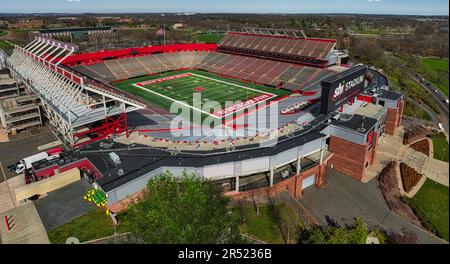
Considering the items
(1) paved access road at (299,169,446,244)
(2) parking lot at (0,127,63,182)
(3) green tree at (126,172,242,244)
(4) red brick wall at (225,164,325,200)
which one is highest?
(3) green tree at (126,172,242,244)

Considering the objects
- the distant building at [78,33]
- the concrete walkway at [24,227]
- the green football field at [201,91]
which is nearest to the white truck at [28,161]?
the concrete walkway at [24,227]

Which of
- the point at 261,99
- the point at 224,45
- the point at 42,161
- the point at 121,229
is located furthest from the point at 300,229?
the point at 224,45

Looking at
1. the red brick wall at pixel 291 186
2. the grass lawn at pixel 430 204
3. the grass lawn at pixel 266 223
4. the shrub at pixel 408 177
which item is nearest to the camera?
the grass lawn at pixel 266 223

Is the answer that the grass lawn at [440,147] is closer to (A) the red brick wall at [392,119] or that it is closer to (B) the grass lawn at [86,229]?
(A) the red brick wall at [392,119]

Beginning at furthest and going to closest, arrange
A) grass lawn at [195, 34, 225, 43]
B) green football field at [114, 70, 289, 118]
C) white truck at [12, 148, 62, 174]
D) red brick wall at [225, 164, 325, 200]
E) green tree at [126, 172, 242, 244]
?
grass lawn at [195, 34, 225, 43] < green football field at [114, 70, 289, 118] < white truck at [12, 148, 62, 174] < red brick wall at [225, 164, 325, 200] < green tree at [126, 172, 242, 244]

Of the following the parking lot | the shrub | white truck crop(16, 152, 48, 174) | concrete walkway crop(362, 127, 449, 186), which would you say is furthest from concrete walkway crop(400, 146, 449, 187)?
the parking lot

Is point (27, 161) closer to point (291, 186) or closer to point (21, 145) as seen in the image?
point (21, 145)

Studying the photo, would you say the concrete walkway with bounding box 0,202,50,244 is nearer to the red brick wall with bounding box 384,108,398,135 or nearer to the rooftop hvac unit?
the rooftop hvac unit
